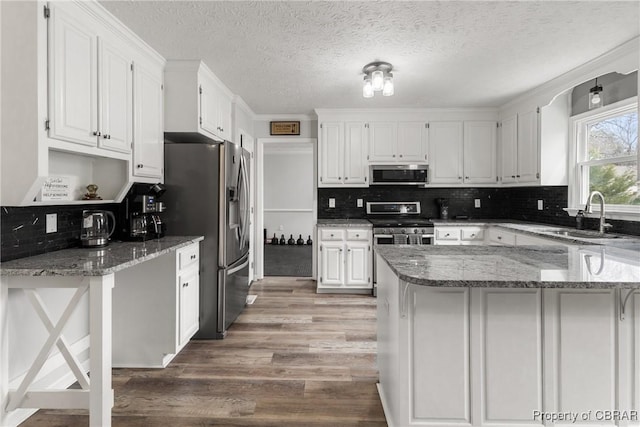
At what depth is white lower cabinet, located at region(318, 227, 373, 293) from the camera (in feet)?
14.0

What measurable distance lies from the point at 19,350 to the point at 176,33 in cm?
227

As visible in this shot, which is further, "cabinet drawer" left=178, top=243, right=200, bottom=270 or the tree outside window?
the tree outside window

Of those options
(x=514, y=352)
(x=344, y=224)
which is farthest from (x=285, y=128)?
(x=514, y=352)

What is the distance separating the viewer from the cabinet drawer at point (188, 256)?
8.15 ft

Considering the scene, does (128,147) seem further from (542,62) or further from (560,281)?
(542,62)

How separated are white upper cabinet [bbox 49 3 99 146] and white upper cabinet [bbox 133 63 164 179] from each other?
1.47ft

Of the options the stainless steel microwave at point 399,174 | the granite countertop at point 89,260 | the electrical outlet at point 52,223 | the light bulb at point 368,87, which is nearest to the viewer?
the granite countertop at point 89,260

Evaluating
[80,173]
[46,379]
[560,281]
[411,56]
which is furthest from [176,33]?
[560,281]

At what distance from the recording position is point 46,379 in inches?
80.7

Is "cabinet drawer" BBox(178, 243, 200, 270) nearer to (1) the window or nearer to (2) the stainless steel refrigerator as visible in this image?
(2) the stainless steel refrigerator

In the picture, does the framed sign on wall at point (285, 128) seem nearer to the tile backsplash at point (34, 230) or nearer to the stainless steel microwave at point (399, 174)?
the stainless steel microwave at point (399, 174)

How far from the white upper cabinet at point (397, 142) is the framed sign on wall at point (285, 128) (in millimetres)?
1098

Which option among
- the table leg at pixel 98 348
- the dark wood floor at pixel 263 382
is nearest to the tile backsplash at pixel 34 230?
the table leg at pixel 98 348

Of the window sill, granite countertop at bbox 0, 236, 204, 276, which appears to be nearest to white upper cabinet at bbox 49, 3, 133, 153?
granite countertop at bbox 0, 236, 204, 276
